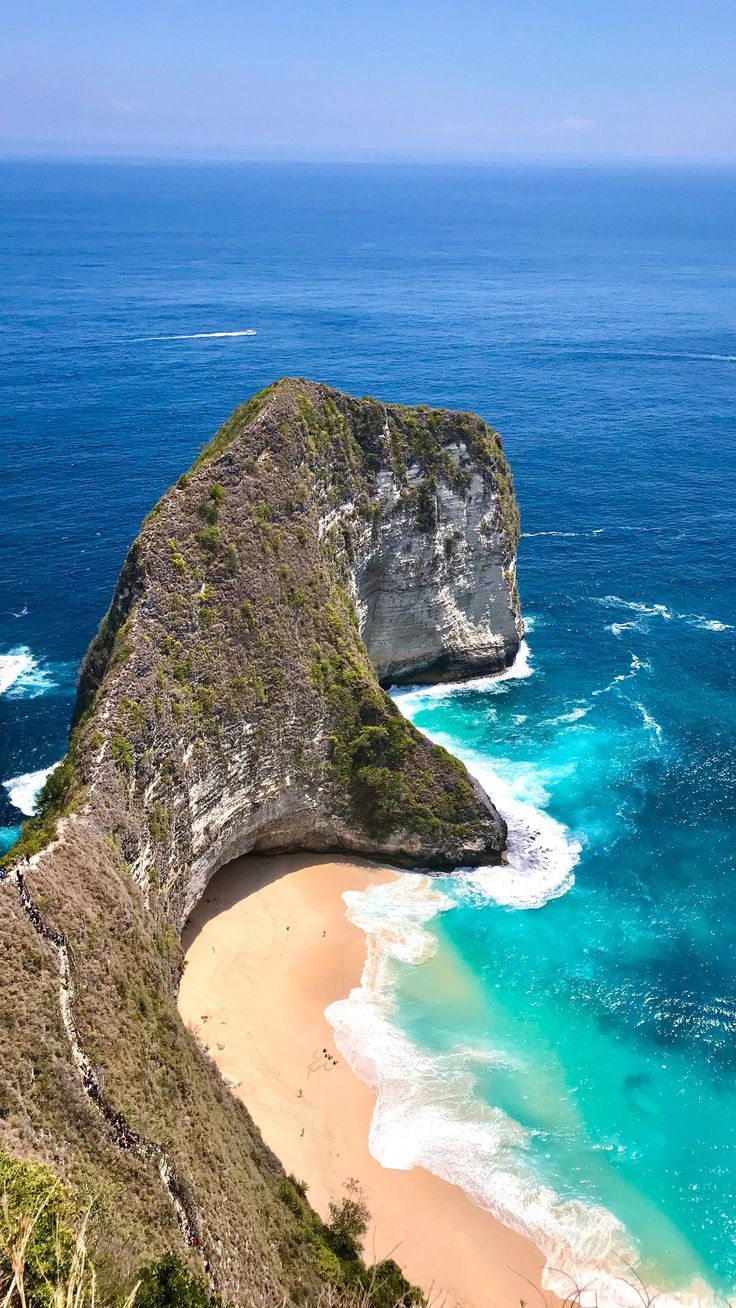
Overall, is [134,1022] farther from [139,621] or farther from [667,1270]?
[667,1270]

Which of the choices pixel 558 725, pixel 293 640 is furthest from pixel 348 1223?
pixel 558 725

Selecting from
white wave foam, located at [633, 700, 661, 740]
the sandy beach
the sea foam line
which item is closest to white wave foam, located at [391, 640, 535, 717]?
the sea foam line

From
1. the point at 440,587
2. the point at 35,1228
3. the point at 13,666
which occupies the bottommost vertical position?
the point at 13,666

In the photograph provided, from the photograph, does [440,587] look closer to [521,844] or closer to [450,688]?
[450,688]

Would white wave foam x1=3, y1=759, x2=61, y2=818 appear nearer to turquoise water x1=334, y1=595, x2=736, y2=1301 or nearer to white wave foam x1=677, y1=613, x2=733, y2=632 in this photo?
turquoise water x1=334, y1=595, x2=736, y2=1301

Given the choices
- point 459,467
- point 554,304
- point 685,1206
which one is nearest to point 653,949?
point 685,1206
